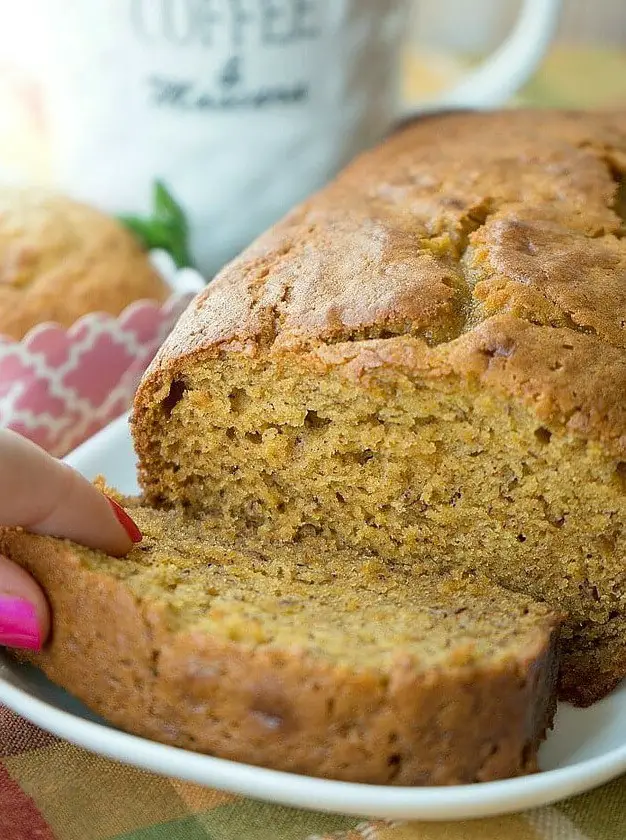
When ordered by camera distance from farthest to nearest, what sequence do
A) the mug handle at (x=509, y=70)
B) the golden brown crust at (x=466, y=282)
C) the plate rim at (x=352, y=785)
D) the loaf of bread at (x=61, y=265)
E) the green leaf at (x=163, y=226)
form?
the mug handle at (x=509, y=70), the green leaf at (x=163, y=226), the loaf of bread at (x=61, y=265), the golden brown crust at (x=466, y=282), the plate rim at (x=352, y=785)

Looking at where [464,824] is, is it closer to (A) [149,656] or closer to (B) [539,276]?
(A) [149,656]

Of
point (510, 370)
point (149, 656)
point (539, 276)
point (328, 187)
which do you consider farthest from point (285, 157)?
point (149, 656)

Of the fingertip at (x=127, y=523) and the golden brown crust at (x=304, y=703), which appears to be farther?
the fingertip at (x=127, y=523)

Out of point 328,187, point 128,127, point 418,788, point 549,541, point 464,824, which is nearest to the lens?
point 418,788

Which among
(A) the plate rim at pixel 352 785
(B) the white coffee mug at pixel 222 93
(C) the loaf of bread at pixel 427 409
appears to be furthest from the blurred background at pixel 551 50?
(A) the plate rim at pixel 352 785

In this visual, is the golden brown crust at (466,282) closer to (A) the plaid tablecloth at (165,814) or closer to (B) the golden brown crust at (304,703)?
(B) the golden brown crust at (304,703)

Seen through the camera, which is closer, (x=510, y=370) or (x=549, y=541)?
(x=510, y=370)

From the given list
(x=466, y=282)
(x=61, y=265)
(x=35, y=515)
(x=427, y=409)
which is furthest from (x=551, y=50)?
(x=35, y=515)

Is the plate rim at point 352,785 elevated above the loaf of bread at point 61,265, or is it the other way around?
the loaf of bread at point 61,265
